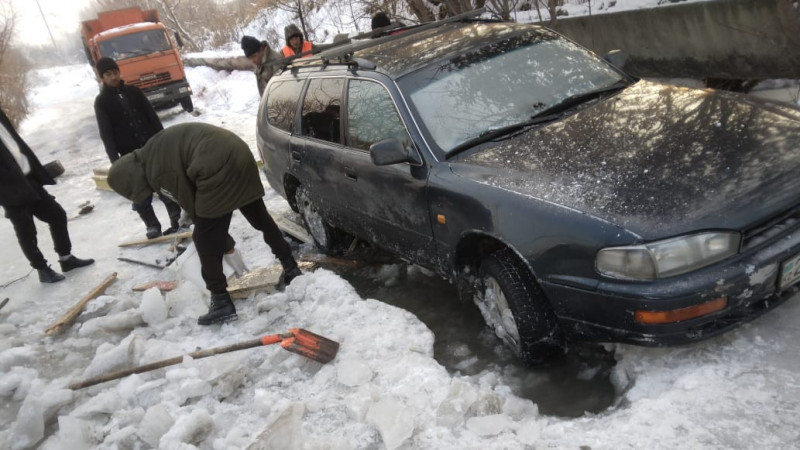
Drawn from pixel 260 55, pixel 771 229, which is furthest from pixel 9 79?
pixel 771 229

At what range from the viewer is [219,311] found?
4.05 meters

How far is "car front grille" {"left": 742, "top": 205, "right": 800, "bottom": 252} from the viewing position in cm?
233

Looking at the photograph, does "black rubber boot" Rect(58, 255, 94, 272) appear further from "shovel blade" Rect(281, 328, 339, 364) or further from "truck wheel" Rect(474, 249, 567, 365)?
"truck wheel" Rect(474, 249, 567, 365)

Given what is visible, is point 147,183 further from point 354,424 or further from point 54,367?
point 354,424

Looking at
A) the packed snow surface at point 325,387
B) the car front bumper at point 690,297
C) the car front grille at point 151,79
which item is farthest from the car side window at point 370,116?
the car front grille at point 151,79

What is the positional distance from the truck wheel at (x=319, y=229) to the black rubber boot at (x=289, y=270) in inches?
18.0

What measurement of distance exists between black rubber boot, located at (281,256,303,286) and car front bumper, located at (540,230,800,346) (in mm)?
2500

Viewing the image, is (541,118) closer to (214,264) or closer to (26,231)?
(214,264)

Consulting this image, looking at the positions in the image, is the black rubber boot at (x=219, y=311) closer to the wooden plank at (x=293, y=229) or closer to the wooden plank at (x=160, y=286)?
the wooden plank at (x=160, y=286)

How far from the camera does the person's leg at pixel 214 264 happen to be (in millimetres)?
3988

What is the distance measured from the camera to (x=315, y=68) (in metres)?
4.48

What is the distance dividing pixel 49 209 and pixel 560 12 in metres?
6.51

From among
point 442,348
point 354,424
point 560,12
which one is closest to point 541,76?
point 442,348

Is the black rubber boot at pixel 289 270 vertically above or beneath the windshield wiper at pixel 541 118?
beneath
